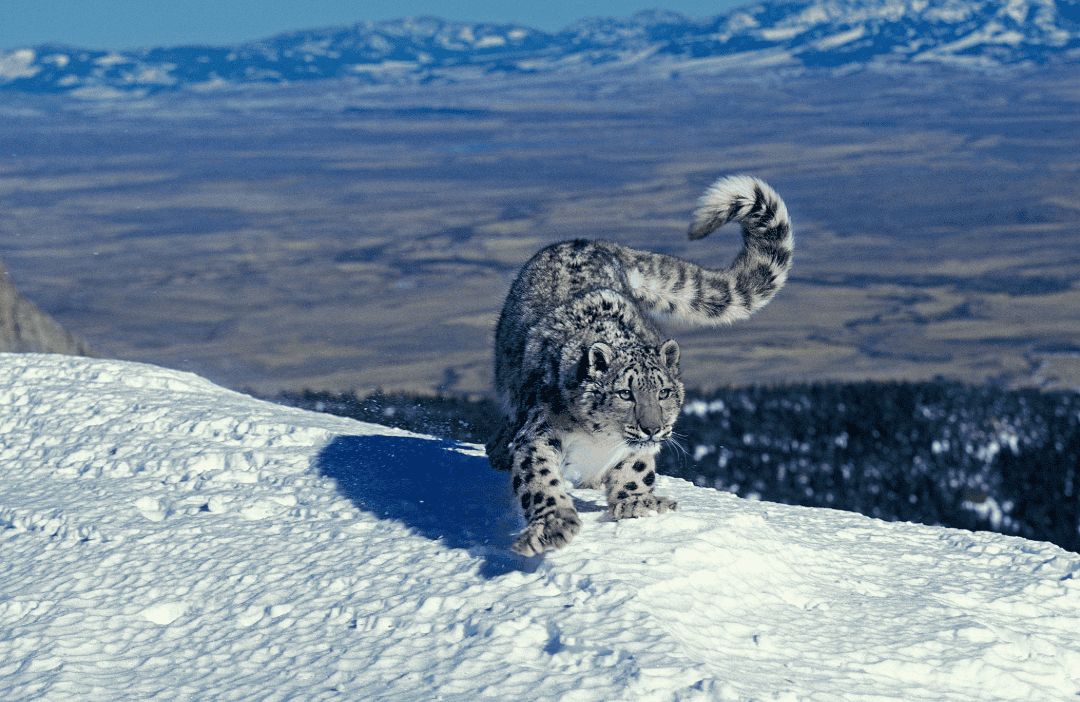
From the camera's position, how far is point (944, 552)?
225 inches

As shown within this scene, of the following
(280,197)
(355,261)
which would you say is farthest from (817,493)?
(280,197)

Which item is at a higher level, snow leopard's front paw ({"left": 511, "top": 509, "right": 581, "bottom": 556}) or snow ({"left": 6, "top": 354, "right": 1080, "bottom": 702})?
snow leopard's front paw ({"left": 511, "top": 509, "right": 581, "bottom": 556})

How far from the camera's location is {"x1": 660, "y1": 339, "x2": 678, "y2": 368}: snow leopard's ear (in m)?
4.79

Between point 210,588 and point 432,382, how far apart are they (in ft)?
34.1

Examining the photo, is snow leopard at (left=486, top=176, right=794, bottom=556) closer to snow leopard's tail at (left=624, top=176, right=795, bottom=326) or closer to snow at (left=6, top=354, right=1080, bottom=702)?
snow leopard's tail at (left=624, top=176, right=795, bottom=326)

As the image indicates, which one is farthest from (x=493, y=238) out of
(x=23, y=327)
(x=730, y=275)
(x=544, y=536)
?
(x=544, y=536)

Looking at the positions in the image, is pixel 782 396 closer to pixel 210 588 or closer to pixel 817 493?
pixel 817 493

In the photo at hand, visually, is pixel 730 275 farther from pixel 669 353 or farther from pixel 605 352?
pixel 605 352

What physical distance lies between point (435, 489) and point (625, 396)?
142 cm

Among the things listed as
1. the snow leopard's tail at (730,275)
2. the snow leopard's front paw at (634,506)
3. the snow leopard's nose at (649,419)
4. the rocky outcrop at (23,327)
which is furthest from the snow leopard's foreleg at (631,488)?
the rocky outcrop at (23,327)

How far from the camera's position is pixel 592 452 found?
4902 millimetres

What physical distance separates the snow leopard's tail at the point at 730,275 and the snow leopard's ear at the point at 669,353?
1.19 m

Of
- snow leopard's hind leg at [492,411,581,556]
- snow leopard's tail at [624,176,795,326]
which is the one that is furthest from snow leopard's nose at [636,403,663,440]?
snow leopard's tail at [624,176,795,326]

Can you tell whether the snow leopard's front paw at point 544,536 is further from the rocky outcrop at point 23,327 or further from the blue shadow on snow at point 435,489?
the rocky outcrop at point 23,327
